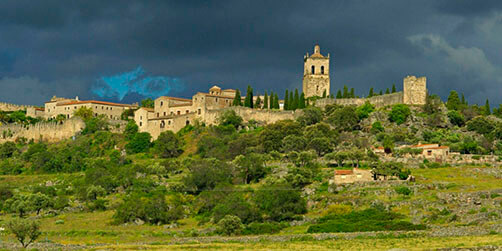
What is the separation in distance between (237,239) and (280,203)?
11076mm

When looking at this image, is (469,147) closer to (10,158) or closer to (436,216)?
(436,216)

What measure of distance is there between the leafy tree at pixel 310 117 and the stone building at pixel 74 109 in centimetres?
3613

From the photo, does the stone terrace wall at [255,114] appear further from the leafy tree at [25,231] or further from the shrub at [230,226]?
the leafy tree at [25,231]

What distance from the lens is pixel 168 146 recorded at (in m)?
96.2

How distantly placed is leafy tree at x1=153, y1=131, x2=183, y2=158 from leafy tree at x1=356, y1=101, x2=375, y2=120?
74.7 feet

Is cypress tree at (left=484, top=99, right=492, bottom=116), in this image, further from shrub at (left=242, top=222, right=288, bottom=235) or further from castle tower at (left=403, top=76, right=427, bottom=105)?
shrub at (left=242, top=222, right=288, bottom=235)

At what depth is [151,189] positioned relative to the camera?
75.8 metres

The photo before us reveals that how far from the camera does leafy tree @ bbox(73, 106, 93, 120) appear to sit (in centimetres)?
11894

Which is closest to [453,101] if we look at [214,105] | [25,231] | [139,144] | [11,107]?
[214,105]

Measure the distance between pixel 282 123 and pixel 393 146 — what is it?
15135 millimetres

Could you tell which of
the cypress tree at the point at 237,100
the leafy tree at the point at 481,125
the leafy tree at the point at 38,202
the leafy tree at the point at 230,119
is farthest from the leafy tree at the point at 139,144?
the leafy tree at the point at 481,125

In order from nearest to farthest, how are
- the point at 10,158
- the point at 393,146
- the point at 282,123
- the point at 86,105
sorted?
the point at 393,146 < the point at 282,123 < the point at 10,158 < the point at 86,105

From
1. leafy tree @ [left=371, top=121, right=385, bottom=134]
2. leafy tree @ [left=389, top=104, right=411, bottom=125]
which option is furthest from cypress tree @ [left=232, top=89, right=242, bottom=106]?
leafy tree @ [left=389, top=104, right=411, bottom=125]

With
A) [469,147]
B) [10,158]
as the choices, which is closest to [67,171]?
[10,158]
